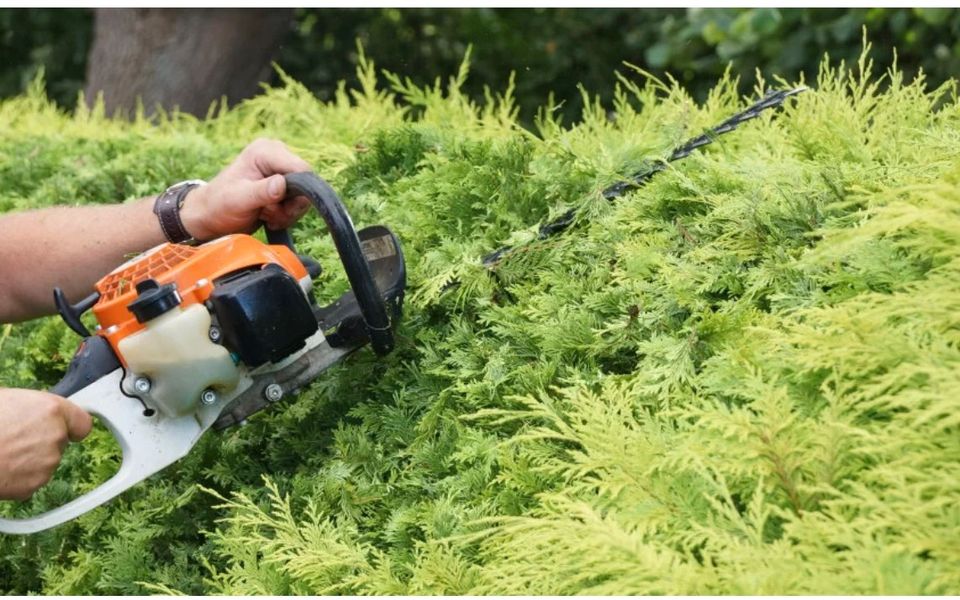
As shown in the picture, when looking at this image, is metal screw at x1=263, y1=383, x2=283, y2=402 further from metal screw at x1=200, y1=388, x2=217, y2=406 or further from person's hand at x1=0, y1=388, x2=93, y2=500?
person's hand at x1=0, y1=388, x2=93, y2=500

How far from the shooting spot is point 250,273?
2400 mm

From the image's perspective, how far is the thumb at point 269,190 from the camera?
2.60 metres

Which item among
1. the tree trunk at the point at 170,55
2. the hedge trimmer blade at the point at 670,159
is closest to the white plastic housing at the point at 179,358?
the hedge trimmer blade at the point at 670,159

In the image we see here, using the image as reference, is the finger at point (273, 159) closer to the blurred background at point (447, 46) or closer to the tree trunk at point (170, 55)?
the blurred background at point (447, 46)

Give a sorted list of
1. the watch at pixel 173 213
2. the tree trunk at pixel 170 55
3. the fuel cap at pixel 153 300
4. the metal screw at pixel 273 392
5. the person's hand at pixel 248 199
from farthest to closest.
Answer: the tree trunk at pixel 170 55 < the watch at pixel 173 213 < the person's hand at pixel 248 199 < the metal screw at pixel 273 392 < the fuel cap at pixel 153 300

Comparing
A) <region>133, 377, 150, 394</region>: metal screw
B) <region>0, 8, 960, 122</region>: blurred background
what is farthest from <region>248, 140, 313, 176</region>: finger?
<region>0, 8, 960, 122</region>: blurred background

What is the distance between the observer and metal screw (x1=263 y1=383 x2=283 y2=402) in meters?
2.55

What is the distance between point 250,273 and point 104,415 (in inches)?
18.9

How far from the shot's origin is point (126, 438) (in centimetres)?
250

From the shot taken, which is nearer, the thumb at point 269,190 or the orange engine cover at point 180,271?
the orange engine cover at point 180,271

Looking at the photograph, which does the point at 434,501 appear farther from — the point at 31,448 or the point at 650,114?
the point at 650,114

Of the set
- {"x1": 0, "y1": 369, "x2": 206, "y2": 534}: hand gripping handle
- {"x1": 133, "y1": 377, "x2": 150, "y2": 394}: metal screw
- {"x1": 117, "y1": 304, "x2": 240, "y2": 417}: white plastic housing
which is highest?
{"x1": 117, "y1": 304, "x2": 240, "y2": 417}: white plastic housing

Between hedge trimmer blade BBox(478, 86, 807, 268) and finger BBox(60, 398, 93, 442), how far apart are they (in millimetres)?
916

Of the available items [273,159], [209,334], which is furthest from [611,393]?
[273,159]
